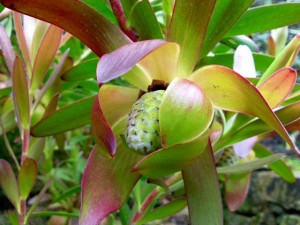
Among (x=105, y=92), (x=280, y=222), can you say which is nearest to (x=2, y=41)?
(x=105, y=92)

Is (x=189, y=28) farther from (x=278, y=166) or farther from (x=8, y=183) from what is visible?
(x=278, y=166)

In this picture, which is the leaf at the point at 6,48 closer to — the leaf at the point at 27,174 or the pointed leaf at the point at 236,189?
the leaf at the point at 27,174

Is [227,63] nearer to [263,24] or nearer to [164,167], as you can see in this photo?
[263,24]

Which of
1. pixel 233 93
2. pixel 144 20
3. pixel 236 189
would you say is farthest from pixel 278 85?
pixel 236 189

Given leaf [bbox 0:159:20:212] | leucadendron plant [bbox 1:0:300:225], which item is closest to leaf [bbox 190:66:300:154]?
leucadendron plant [bbox 1:0:300:225]

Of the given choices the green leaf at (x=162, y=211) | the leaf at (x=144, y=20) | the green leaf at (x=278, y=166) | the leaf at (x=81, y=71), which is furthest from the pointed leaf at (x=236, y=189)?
the leaf at (x=144, y=20)

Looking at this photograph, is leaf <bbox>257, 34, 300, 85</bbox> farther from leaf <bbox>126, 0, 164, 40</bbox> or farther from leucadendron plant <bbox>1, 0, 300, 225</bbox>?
leaf <bbox>126, 0, 164, 40</bbox>

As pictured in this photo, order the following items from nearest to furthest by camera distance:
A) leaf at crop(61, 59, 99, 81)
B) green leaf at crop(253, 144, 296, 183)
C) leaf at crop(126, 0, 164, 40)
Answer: leaf at crop(126, 0, 164, 40)
leaf at crop(61, 59, 99, 81)
green leaf at crop(253, 144, 296, 183)
